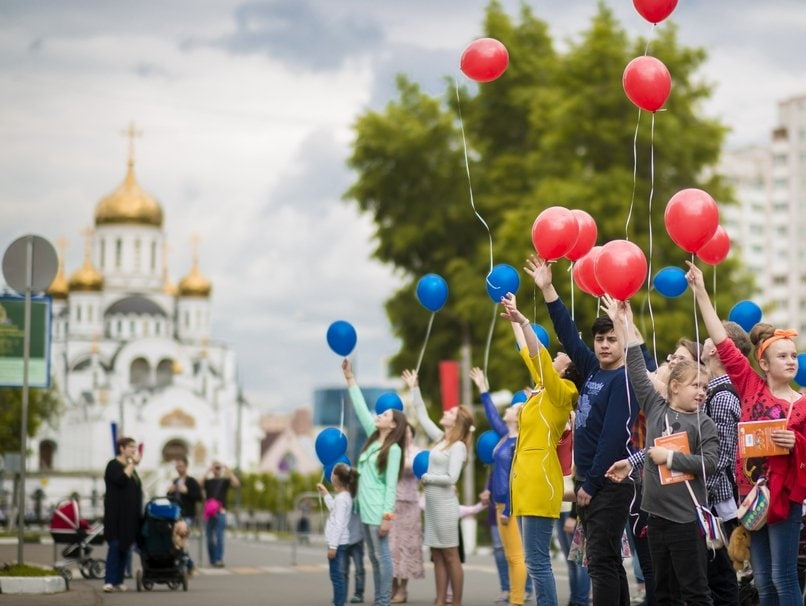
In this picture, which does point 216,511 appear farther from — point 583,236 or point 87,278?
point 87,278

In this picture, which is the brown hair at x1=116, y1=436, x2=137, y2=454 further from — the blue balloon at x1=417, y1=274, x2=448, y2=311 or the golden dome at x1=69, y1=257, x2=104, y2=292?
the golden dome at x1=69, y1=257, x2=104, y2=292

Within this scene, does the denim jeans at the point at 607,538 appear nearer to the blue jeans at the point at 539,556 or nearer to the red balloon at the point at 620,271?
the blue jeans at the point at 539,556

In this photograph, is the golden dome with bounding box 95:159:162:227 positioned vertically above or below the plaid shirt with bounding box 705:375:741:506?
above

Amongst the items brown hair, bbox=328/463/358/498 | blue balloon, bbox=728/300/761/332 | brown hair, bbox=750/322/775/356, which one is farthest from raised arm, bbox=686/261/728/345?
brown hair, bbox=328/463/358/498

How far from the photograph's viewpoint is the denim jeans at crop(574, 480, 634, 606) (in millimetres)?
9141

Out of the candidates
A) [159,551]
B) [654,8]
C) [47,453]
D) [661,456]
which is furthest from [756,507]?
[47,453]

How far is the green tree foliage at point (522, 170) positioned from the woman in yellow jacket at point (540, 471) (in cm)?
2138

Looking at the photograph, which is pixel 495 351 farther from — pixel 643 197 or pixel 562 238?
pixel 562 238

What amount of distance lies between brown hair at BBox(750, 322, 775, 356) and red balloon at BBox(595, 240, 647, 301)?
2.45ft

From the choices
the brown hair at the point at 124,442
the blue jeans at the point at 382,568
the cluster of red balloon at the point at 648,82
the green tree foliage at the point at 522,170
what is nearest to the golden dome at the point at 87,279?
the green tree foliage at the point at 522,170

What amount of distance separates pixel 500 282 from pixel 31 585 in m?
6.54

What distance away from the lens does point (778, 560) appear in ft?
29.0

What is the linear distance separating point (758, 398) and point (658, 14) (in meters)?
3.64

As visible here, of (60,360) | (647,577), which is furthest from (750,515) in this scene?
(60,360)
